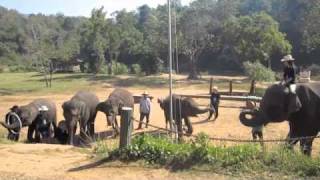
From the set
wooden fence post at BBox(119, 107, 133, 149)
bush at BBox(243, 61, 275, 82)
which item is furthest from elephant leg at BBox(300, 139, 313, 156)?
bush at BBox(243, 61, 275, 82)

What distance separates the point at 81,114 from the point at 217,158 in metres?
9.93

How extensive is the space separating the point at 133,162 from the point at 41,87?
36.5 meters

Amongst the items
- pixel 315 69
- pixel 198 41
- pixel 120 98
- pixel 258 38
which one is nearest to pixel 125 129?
pixel 120 98

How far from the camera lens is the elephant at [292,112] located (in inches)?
513

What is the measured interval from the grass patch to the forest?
30317 mm

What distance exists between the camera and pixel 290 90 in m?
13.0

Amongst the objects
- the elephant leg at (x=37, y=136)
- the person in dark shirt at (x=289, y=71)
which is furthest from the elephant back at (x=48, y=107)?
the person in dark shirt at (x=289, y=71)

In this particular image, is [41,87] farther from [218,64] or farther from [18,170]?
[18,170]

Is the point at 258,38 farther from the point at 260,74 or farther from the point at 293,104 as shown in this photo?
the point at 293,104

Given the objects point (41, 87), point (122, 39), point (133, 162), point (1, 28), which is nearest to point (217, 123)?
point (133, 162)

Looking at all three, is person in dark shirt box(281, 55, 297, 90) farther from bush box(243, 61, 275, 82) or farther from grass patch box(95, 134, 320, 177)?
bush box(243, 61, 275, 82)

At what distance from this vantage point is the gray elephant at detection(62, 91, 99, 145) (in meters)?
18.2

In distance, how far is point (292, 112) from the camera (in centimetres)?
1298

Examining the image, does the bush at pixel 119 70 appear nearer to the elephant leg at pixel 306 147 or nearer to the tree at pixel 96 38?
the tree at pixel 96 38
